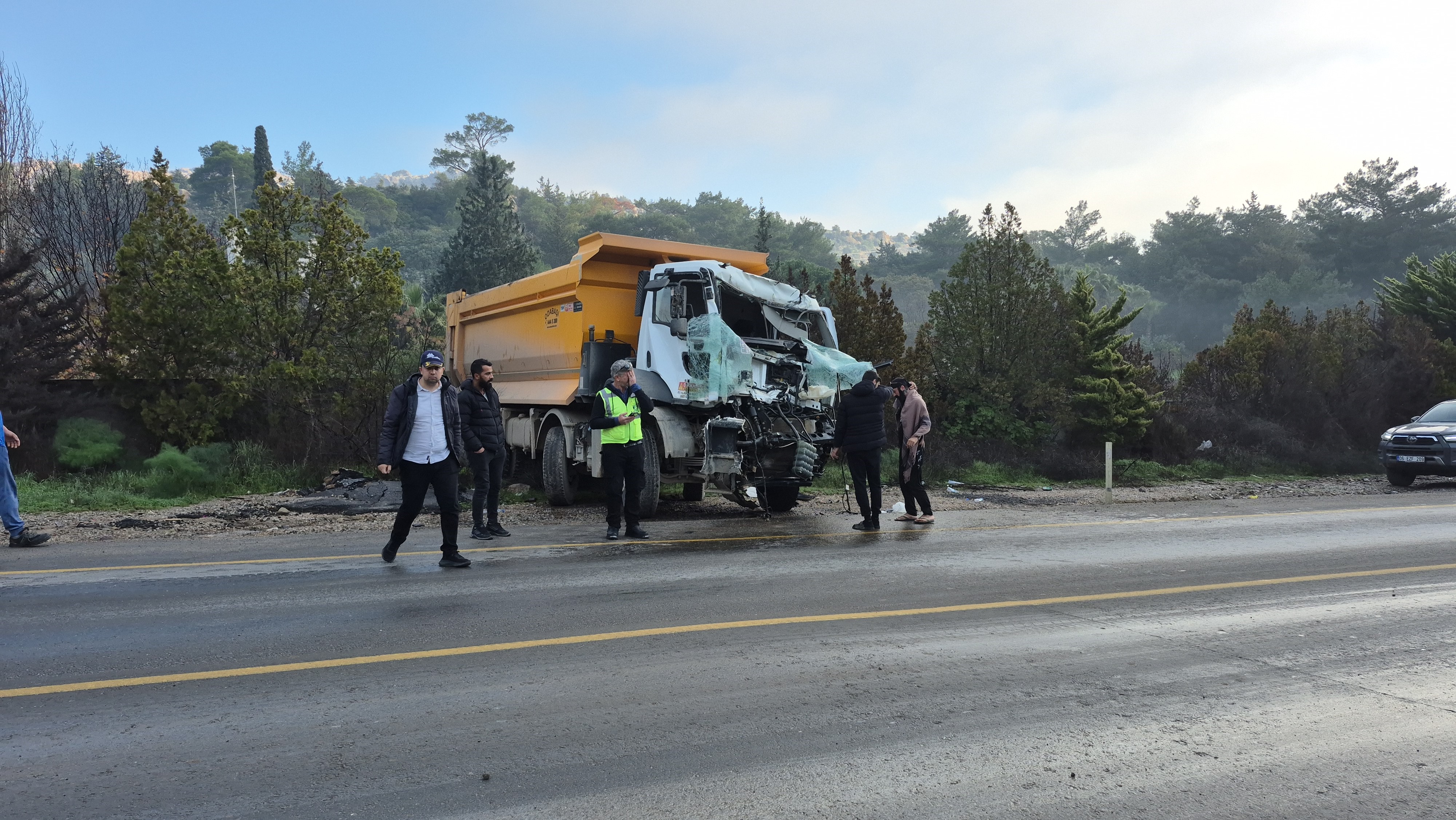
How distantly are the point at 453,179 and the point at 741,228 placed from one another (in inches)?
1789

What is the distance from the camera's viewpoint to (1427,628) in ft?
20.0

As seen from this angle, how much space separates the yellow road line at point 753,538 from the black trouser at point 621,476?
29cm

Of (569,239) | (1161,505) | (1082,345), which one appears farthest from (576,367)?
(569,239)

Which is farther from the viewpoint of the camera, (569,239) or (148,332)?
(569,239)

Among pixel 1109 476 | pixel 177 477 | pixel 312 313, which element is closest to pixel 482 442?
pixel 177 477

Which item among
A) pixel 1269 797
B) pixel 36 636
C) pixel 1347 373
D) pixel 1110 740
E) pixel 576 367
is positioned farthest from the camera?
pixel 1347 373

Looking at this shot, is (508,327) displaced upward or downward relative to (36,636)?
upward

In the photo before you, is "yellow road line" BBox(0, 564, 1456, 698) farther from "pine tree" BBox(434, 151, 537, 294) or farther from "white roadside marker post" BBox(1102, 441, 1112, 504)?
"pine tree" BBox(434, 151, 537, 294)

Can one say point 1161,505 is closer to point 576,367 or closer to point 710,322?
point 710,322

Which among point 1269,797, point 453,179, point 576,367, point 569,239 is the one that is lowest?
point 1269,797

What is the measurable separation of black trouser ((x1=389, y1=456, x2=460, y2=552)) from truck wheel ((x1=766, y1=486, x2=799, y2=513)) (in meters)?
5.18

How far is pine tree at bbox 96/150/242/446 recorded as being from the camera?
15.2m

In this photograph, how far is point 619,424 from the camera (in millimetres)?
9602

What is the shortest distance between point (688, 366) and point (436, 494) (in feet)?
13.3
